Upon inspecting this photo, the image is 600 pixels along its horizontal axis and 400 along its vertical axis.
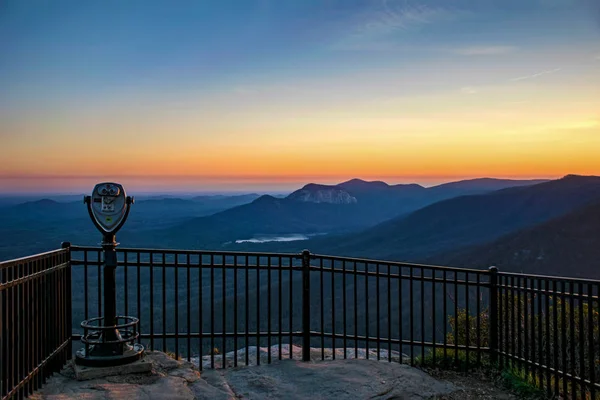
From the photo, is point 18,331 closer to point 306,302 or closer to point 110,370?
point 110,370

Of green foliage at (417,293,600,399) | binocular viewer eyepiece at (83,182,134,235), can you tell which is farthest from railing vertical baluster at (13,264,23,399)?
green foliage at (417,293,600,399)

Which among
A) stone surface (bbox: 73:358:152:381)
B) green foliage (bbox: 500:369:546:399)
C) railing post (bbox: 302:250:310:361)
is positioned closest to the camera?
stone surface (bbox: 73:358:152:381)

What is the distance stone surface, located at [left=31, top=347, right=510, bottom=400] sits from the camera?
19.1ft

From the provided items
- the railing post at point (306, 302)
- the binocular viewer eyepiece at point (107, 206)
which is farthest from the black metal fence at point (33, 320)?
the railing post at point (306, 302)

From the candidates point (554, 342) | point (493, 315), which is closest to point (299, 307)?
point (493, 315)

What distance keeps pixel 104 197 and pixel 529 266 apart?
197 ft

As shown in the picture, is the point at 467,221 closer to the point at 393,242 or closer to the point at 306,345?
the point at 393,242

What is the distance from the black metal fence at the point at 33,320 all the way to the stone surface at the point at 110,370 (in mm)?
317

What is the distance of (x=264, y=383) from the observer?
21.2 feet

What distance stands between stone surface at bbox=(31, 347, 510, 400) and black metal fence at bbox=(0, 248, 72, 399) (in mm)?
271

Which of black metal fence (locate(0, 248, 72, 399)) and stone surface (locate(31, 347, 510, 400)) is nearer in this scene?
black metal fence (locate(0, 248, 72, 399))

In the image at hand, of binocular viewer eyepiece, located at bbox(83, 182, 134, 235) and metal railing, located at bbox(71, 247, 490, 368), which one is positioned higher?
binocular viewer eyepiece, located at bbox(83, 182, 134, 235)

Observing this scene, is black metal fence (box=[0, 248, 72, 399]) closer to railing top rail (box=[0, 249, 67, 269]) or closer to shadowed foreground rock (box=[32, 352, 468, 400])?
railing top rail (box=[0, 249, 67, 269])

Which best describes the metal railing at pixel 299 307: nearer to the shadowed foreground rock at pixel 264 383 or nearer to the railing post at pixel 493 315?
the railing post at pixel 493 315
